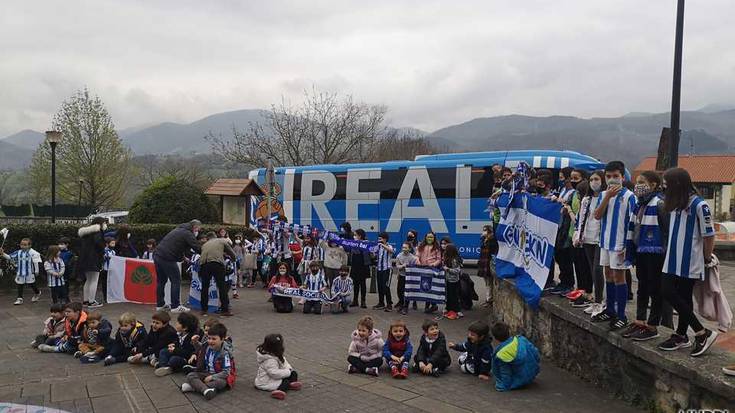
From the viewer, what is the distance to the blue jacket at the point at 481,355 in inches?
290

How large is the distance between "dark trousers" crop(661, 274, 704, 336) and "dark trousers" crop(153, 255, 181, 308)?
893 cm

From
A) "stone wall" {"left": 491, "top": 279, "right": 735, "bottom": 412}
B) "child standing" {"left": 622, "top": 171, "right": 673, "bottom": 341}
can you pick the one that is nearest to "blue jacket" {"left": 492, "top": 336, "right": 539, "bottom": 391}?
"stone wall" {"left": 491, "top": 279, "right": 735, "bottom": 412}

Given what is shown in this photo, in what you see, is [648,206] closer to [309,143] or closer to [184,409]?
[184,409]

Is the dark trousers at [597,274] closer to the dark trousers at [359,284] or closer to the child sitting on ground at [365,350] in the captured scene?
the child sitting on ground at [365,350]

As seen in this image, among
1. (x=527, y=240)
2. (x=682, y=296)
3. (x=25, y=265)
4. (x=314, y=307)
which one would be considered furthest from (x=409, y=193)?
(x=682, y=296)

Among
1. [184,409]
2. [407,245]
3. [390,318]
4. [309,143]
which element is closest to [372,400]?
[184,409]

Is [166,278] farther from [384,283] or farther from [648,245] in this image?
[648,245]

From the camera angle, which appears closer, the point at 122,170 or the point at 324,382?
the point at 324,382

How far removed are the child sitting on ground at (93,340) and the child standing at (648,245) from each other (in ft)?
22.4

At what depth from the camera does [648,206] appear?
20.4ft

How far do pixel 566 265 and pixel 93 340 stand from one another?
274 inches

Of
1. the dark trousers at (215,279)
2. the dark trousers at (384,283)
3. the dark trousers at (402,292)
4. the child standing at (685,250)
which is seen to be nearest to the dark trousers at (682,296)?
the child standing at (685,250)

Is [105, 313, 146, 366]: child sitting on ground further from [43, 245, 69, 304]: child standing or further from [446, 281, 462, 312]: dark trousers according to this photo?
[446, 281, 462, 312]: dark trousers

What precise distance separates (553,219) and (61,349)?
24.6 ft
